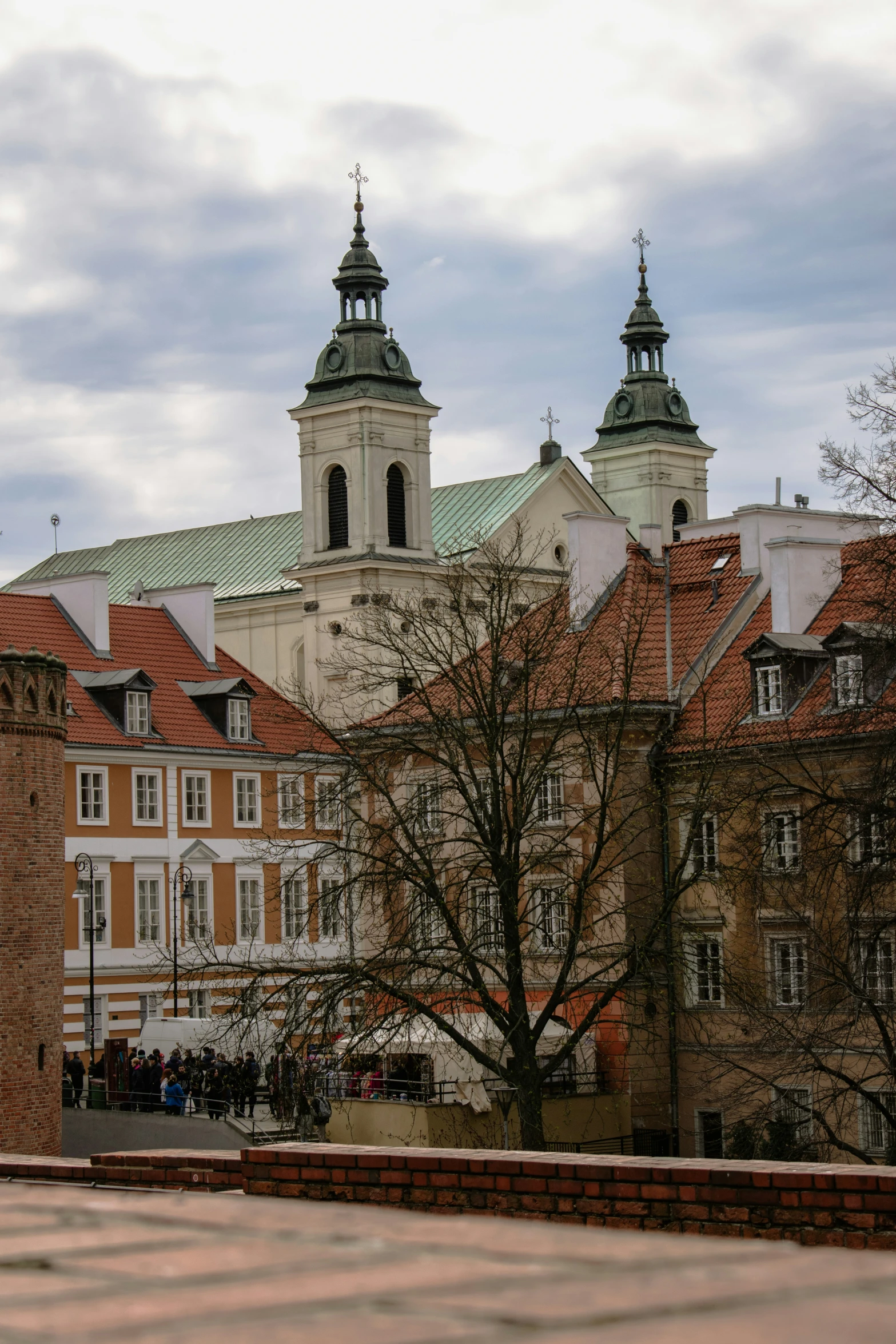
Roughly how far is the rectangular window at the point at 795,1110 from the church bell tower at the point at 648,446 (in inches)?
2611

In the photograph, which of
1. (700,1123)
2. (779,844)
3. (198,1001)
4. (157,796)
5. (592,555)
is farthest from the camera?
(157,796)

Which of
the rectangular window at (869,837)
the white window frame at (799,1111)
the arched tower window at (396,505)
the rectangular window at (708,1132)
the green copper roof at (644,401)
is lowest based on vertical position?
the rectangular window at (708,1132)

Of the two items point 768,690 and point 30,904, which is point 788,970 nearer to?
point 768,690

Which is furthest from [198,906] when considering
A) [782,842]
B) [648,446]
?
[648,446]

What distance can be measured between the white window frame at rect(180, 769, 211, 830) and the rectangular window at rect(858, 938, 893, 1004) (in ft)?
67.9

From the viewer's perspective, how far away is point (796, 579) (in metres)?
37.8

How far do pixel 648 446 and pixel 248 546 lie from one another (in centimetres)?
2200

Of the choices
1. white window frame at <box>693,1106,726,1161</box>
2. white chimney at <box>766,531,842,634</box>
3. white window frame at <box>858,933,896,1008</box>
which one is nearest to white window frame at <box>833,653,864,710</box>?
white chimney at <box>766,531,842,634</box>

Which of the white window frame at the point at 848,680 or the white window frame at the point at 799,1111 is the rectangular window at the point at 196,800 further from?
the white window frame at the point at 848,680

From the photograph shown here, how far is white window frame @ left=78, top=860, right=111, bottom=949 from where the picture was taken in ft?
147

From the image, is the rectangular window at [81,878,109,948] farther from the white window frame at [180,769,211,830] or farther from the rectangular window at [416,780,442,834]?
the rectangular window at [416,780,442,834]

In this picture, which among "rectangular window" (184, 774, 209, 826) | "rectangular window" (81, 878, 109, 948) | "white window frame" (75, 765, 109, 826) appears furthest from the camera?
"rectangular window" (184, 774, 209, 826)

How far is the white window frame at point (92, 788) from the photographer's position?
1812 inches

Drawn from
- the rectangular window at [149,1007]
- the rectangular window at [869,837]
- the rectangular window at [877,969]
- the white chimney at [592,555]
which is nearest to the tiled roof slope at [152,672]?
the rectangular window at [149,1007]
